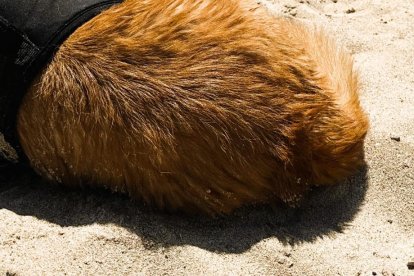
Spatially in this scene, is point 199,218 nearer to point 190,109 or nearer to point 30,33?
point 190,109

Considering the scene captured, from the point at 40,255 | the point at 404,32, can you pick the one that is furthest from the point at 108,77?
the point at 404,32

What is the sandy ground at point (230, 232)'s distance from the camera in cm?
237

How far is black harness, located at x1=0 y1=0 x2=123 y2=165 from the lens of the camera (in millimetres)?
2412

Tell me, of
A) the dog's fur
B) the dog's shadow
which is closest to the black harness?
the dog's fur

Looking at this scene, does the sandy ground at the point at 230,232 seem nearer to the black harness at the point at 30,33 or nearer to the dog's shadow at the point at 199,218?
the dog's shadow at the point at 199,218

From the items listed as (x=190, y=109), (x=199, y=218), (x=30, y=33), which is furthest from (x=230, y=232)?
(x=30, y=33)

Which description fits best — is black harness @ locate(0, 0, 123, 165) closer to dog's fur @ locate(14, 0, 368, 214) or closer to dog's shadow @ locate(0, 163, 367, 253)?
dog's fur @ locate(14, 0, 368, 214)

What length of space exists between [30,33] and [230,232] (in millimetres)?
1167

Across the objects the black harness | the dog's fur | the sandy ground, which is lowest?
the sandy ground

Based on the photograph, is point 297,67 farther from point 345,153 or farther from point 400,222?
point 400,222

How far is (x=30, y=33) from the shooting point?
95.0 inches

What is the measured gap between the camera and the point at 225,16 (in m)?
2.49

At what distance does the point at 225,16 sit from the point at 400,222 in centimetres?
119

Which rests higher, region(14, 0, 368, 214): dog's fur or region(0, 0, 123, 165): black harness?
region(0, 0, 123, 165): black harness
